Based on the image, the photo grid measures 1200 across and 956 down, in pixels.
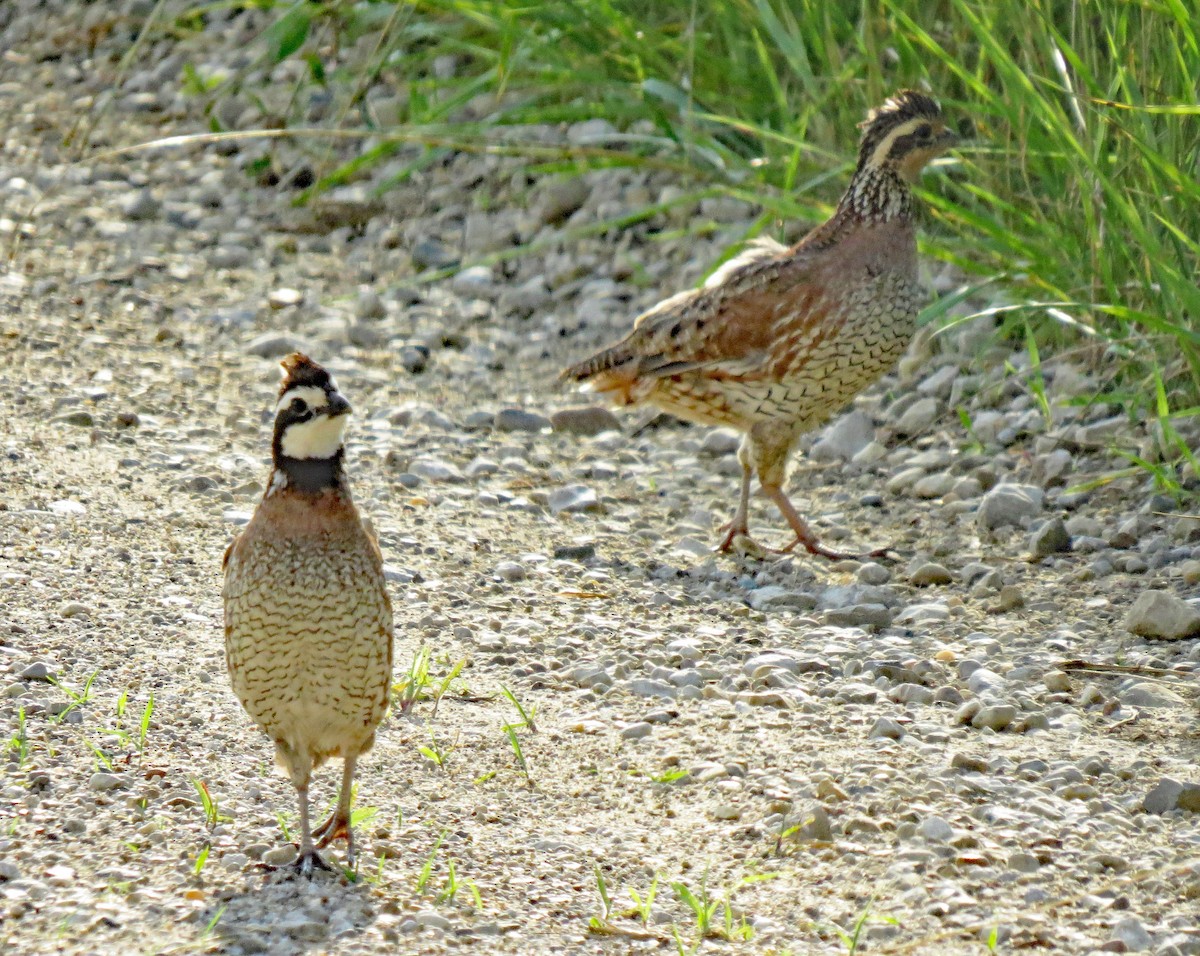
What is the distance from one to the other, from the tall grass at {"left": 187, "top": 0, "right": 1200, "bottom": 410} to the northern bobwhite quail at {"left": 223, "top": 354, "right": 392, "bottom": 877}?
2579 mm

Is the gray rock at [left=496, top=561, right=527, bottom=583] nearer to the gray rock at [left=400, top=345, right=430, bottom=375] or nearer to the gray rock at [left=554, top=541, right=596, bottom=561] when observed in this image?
the gray rock at [left=554, top=541, right=596, bottom=561]

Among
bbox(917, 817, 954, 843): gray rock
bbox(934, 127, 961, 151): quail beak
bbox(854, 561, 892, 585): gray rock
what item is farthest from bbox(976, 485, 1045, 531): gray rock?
bbox(917, 817, 954, 843): gray rock

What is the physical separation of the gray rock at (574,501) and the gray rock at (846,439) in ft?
3.64

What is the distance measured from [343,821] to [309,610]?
532mm

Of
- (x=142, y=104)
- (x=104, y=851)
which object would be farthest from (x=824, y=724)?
(x=142, y=104)

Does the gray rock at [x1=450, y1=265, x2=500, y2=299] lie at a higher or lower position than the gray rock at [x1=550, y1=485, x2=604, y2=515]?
higher

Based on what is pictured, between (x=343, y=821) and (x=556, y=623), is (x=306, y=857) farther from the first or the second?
(x=556, y=623)

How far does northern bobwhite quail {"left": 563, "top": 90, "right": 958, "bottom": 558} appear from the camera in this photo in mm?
6293

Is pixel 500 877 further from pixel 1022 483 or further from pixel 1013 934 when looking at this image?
pixel 1022 483

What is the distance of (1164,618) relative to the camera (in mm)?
5242

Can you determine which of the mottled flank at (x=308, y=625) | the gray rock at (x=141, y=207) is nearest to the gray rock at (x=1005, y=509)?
the mottled flank at (x=308, y=625)

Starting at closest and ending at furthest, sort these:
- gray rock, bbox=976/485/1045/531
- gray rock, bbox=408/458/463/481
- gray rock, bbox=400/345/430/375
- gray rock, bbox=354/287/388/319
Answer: gray rock, bbox=976/485/1045/531
gray rock, bbox=408/458/463/481
gray rock, bbox=400/345/430/375
gray rock, bbox=354/287/388/319

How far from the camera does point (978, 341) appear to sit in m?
7.49

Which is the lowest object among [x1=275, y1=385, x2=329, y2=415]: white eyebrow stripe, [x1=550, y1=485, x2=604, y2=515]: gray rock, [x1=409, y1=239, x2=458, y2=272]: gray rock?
[x1=550, y1=485, x2=604, y2=515]: gray rock
